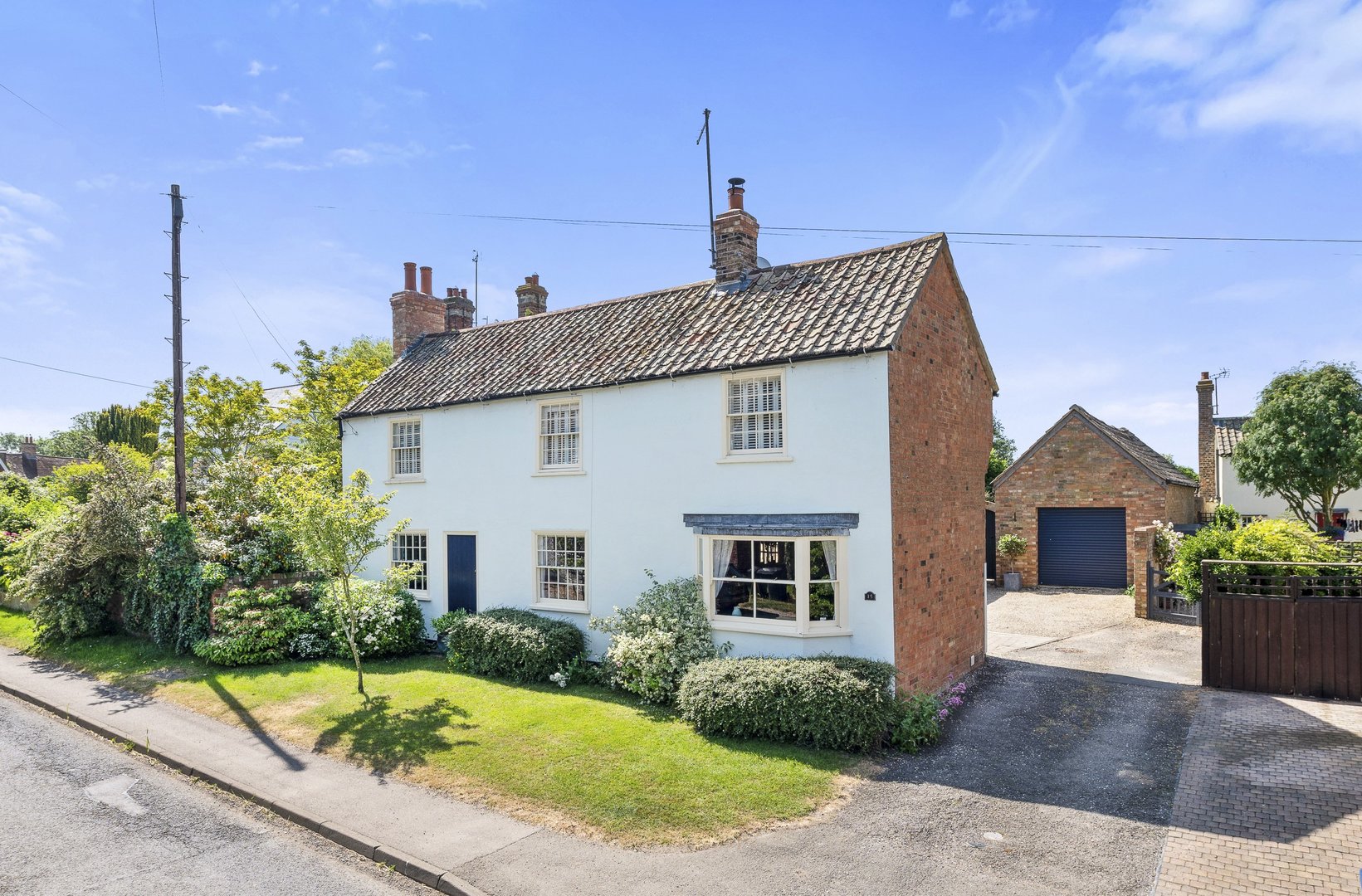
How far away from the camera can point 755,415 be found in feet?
42.8

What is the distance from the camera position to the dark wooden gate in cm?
1250

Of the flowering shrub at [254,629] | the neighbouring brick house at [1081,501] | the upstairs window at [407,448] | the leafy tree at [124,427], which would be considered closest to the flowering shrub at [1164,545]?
the neighbouring brick house at [1081,501]

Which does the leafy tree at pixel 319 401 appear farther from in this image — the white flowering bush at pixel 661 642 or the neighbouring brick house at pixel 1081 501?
the neighbouring brick house at pixel 1081 501

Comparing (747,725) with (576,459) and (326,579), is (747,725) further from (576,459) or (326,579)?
(326,579)

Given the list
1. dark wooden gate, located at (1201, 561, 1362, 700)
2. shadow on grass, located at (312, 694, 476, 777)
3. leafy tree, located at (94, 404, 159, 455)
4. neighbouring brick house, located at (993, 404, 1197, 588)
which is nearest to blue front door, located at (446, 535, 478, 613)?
shadow on grass, located at (312, 694, 476, 777)

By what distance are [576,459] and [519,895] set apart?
934 centimetres

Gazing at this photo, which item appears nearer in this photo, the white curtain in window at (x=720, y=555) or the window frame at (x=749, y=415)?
the window frame at (x=749, y=415)

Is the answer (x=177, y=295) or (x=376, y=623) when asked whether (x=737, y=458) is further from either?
(x=177, y=295)

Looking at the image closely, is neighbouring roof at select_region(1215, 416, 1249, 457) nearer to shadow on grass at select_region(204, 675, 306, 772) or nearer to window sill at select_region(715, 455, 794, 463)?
window sill at select_region(715, 455, 794, 463)

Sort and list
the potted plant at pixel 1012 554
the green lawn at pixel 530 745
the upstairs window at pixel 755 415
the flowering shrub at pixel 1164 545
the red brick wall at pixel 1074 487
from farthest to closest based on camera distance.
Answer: the potted plant at pixel 1012 554 < the red brick wall at pixel 1074 487 < the flowering shrub at pixel 1164 545 < the upstairs window at pixel 755 415 < the green lawn at pixel 530 745

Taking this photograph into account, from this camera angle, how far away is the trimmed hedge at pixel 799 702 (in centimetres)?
1055

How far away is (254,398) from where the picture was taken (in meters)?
27.6

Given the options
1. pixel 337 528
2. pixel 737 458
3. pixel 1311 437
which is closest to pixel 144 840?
pixel 337 528

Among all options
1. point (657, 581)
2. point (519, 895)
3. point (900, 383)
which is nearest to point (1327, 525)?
point (900, 383)
